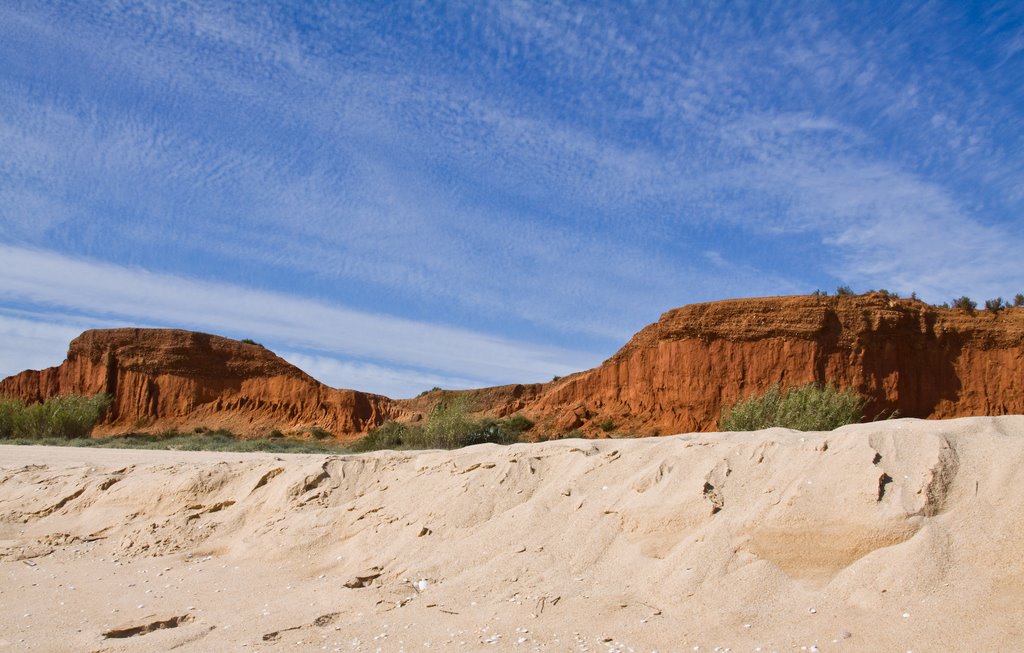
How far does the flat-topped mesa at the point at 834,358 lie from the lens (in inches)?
1192

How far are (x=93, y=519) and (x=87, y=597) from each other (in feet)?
9.08

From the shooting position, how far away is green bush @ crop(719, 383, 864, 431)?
1933 centimetres

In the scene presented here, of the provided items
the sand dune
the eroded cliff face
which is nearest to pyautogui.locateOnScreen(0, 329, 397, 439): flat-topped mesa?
the eroded cliff face

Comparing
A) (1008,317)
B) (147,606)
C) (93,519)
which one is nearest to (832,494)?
(147,606)

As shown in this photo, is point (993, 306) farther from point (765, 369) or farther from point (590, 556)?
point (590, 556)

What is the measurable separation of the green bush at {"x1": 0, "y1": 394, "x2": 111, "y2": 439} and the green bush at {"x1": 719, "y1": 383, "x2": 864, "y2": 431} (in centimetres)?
2514

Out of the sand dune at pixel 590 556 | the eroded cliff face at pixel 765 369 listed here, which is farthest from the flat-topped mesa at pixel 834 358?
the sand dune at pixel 590 556

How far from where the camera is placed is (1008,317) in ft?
101

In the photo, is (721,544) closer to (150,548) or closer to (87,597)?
(87,597)

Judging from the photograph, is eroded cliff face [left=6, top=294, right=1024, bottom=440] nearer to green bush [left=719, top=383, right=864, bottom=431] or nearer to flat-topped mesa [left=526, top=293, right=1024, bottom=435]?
flat-topped mesa [left=526, top=293, right=1024, bottom=435]

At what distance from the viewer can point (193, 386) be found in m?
43.1

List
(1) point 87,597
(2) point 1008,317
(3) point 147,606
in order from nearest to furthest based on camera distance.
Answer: (3) point 147,606, (1) point 87,597, (2) point 1008,317

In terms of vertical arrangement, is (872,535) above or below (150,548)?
above

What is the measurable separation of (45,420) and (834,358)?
30.3m
